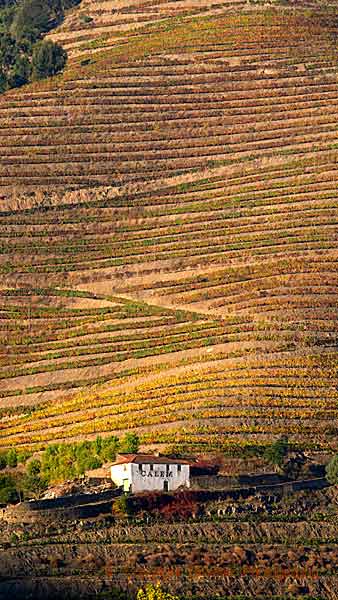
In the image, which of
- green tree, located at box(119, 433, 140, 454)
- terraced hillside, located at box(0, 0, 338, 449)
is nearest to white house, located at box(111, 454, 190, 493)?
green tree, located at box(119, 433, 140, 454)

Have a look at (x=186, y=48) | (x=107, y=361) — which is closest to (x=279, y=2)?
(x=186, y=48)

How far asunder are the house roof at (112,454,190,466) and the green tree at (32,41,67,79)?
183 ft

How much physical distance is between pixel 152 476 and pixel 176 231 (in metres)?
34.6

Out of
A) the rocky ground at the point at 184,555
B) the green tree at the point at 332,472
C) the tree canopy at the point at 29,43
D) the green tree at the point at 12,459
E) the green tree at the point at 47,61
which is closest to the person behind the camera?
the rocky ground at the point at 184,555

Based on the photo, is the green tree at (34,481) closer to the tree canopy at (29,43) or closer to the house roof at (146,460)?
the house roof at (146,460)

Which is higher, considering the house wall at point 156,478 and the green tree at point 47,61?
the green tree at point 47,61

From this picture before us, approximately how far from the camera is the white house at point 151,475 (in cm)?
7294

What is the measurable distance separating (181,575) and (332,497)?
486 inches

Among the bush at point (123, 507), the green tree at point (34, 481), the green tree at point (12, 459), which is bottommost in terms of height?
the green tree at point (12, 459)

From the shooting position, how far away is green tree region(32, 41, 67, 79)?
417 feet

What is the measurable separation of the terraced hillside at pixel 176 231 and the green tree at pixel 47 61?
1.52m

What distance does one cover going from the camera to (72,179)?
11144 cm

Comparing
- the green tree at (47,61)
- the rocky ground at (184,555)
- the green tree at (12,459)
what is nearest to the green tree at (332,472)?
the rocky ground at (184,555)

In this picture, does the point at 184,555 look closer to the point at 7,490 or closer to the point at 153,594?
the point at 153,594
